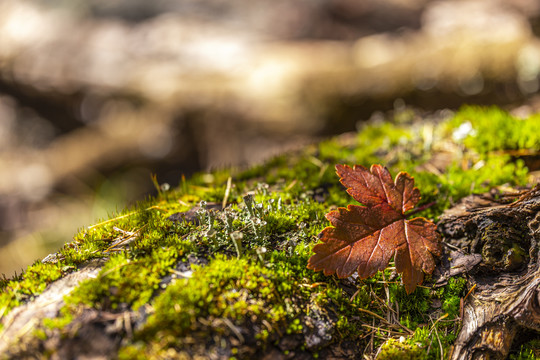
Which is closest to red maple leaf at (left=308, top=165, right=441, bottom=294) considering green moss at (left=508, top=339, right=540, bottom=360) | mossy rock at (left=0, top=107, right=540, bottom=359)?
mossy rock at (left=0, top=107, right=540, bottom=359)

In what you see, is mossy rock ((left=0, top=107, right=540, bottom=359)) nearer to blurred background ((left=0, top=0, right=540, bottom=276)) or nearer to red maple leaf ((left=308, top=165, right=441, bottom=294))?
red maple leaf ((left=308, top=165, right=441, bottom=294))

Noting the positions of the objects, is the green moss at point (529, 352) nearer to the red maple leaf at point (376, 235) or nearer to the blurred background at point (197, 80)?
the red maple leaf at point (376, 235)

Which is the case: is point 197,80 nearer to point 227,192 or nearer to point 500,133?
point 227,192

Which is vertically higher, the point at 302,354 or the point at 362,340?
the point at 302,354

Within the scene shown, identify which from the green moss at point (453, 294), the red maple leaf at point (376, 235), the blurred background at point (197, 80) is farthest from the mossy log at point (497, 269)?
the blurred background at point (197, 80)

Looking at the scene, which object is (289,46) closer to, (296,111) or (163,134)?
(296,111)

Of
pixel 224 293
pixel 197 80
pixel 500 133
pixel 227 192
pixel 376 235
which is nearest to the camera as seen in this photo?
pixel 224 293

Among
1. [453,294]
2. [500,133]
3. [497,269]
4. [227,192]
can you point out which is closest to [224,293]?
[227,192]

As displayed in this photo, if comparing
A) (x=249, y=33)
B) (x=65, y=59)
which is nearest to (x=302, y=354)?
(x=249, y=33)
